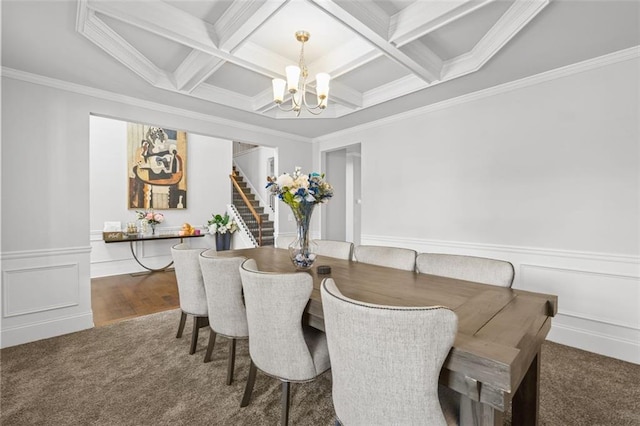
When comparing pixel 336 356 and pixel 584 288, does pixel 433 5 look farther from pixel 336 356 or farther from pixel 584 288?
pixel 584 288

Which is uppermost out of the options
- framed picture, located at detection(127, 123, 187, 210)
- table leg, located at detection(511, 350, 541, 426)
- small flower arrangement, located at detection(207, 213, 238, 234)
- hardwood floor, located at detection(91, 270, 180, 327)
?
framed picture, located at detection(127, 123, 187, 210)

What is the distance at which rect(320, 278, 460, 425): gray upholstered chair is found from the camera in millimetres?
879

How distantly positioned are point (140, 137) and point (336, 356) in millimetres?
5881

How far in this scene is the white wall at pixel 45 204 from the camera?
2.59 m

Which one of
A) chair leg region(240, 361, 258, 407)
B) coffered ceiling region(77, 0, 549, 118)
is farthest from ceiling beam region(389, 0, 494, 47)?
chair leg region(240, 361, 258, 407)

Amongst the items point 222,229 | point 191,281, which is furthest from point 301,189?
point 222,229

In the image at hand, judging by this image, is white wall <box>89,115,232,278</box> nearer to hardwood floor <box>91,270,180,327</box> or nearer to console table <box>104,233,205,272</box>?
console table <box>104,233,205,272</box>

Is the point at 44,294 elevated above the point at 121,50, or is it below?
below

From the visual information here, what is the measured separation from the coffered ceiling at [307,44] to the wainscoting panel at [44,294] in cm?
170

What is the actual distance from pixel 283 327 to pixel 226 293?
0.62 metres

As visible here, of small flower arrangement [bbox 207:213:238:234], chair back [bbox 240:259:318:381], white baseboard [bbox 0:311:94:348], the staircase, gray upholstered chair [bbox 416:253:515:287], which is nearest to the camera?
chair back [bbox 240:259:318:381]

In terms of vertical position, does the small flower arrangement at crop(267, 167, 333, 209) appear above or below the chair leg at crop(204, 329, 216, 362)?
above

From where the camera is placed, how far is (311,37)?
2297mm

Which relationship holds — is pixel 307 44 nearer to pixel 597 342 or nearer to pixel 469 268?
pixel 469 268
